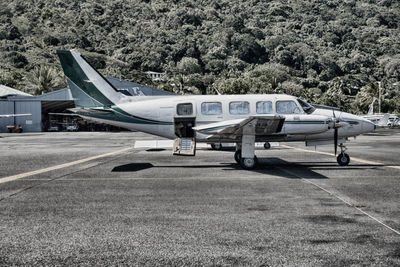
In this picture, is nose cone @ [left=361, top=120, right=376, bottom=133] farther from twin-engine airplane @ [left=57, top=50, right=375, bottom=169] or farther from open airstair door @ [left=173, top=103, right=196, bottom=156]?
open airstair door @ [left=173, top=103, right=196, bottom=156]

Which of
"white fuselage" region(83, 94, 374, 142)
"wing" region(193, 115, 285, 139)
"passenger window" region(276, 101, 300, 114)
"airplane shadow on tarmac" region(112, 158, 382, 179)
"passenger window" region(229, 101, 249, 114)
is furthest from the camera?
"passenger window" region(229, 101, 249, 114)

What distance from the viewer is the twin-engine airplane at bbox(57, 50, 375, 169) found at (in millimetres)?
16469

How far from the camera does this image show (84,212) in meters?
8.52

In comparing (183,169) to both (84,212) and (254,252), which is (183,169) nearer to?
(84,212)

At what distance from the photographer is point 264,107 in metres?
17.2

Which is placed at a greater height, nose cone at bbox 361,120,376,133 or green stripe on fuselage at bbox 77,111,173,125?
green stripe on fuselage at bbox 77,111,173,125

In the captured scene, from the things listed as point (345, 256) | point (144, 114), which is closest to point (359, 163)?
point (144, 114)

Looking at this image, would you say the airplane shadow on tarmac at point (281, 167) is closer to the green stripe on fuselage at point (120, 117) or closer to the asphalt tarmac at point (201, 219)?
the asphalt tarmac at point (201, 219)

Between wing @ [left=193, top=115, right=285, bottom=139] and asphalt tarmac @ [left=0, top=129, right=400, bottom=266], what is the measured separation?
1936 millimetres

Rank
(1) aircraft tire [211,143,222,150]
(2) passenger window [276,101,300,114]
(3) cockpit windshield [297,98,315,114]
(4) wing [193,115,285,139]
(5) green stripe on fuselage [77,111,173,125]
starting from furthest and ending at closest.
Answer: (1) aircraft tire [211,143,222,150] → (5) green stripe on fuselage [77,111,173,125] → (3) cockpit windshield [297,98,315,114] → (2) passenger window [276,101,300,114] → (4) wing [193,115,285,139]

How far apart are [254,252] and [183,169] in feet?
34.8

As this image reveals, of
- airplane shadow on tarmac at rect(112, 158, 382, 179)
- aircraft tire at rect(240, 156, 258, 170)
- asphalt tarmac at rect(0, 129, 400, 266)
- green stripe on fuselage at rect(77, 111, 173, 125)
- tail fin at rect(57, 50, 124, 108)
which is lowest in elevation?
asphalt tarmac at rect(0, 129, 400, 266)

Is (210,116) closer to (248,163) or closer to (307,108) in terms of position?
(248,163)

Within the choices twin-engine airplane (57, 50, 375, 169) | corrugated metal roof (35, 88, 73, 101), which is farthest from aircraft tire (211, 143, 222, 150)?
corrugated metal roof (35, 88, 73, 101)
